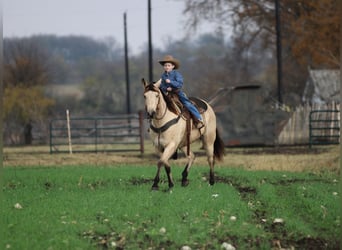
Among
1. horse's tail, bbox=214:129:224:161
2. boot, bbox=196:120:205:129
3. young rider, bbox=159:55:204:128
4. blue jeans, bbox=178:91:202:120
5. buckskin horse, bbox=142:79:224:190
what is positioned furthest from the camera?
horse's tail, bbox=214:129:224:161

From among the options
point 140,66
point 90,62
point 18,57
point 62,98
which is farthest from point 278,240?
point 90,62

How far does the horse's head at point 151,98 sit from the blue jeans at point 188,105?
1351mm

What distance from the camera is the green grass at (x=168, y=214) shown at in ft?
30.1

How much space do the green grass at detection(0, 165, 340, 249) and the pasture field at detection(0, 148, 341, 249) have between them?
0.01 metres

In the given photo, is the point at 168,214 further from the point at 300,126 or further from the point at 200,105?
the point at 300,126

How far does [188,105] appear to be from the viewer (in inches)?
593

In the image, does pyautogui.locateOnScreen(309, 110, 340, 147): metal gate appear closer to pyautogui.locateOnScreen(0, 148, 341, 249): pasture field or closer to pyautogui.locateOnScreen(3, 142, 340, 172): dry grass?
pyautogui.locateOnScreen(3, 142, 340, 172): dry grass

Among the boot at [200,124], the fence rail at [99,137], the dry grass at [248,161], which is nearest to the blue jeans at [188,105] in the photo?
the boot at [200,124]

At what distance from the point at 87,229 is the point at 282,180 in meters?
8.27

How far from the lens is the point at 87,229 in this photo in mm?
9758

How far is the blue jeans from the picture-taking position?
1490 centimetres

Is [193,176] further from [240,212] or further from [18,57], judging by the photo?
[18,57]

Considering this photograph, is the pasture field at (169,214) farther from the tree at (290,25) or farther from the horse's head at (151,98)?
the tree at (290,25)

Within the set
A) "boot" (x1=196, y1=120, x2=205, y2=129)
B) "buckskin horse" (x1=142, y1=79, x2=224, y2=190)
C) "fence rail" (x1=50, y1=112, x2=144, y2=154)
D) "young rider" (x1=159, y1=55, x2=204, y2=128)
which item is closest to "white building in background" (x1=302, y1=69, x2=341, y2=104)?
"fence rail" (x1=50, y1=112, x2=144, y2=154)
